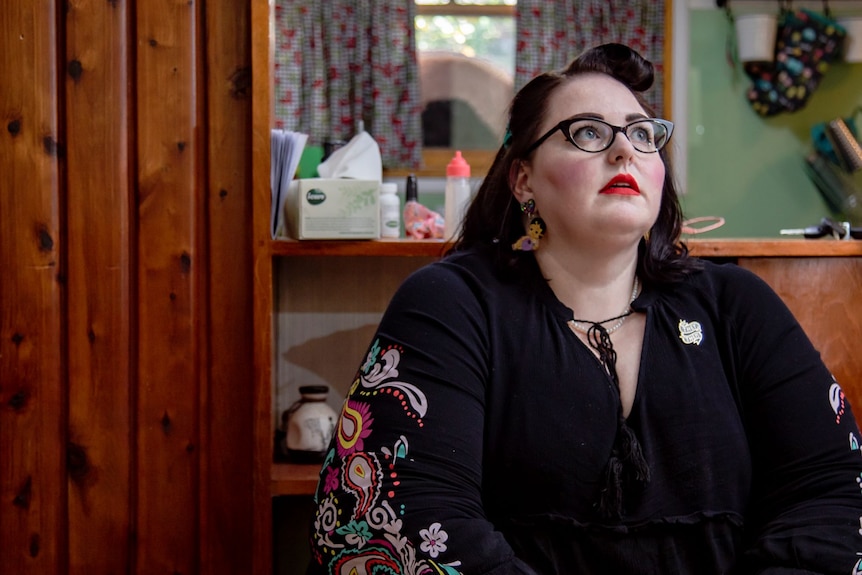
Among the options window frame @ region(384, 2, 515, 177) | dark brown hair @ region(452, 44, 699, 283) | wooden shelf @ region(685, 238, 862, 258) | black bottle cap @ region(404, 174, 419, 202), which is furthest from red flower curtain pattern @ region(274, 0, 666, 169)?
dark brown hair @ region(452, 44, 699, 283)

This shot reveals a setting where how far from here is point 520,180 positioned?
149 cm

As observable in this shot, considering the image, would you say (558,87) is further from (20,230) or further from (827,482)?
(20,230)

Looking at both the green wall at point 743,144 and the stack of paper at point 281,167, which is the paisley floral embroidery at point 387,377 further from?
the green wall at point 743,144

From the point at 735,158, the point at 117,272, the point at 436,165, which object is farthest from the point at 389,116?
the point at 117,272

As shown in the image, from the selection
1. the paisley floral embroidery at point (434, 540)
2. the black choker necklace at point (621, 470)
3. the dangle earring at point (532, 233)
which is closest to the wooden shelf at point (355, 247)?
the dangle earring at point (532, 233)

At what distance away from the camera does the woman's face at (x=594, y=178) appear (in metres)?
1.35

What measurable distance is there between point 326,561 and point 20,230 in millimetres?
1008

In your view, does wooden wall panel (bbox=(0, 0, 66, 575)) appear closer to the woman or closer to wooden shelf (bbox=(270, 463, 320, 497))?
wooden shelf (bbox=(270, 463, 320, 497))

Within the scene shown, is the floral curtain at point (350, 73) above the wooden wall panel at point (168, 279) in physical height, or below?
above

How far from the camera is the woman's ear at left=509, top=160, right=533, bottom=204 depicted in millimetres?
1475

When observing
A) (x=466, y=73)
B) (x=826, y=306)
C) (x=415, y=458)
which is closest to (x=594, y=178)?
(x=415, y=458)

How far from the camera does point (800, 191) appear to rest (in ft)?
15.4

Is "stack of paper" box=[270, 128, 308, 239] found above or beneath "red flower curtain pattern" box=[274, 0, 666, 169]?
beneath

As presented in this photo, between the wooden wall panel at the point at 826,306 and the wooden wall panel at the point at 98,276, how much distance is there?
132cm
